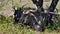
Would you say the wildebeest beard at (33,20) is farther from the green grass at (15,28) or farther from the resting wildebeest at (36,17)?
the green grass at (15,28)

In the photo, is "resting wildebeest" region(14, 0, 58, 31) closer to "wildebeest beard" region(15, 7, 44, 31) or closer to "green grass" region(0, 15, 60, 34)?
"wildebeest beard" region(15, 7, 44, 31)

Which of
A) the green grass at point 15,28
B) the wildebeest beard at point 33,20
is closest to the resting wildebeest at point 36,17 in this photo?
the wildebeest beard at point 33,20

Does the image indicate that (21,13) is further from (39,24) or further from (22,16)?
(39,24)

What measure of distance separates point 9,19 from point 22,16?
33.3 inches

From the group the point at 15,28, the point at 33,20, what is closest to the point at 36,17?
the point at 33,20

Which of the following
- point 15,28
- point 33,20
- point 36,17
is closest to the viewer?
point 15,28

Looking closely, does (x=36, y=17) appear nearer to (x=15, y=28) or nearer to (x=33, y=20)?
(x=33, y=20)

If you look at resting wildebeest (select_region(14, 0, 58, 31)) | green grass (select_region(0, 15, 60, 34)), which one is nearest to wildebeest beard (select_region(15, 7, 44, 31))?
resting wildebeest (select_region(14, 0, 58, 31))

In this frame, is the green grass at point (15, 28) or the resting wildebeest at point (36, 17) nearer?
the green grass at point (15, 28)

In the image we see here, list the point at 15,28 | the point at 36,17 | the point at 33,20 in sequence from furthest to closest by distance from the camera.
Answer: the point at 33,20
the point at 36,17
the point at 15,28

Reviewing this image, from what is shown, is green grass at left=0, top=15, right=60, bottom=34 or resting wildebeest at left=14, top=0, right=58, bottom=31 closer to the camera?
green grass at left=0, top=15, right=60, bottom=34

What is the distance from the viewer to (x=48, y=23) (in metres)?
12.6

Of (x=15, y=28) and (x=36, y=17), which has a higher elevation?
(x=36, y=17)

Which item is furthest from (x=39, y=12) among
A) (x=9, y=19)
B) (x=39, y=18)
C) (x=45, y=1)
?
(x=45, y=1)
